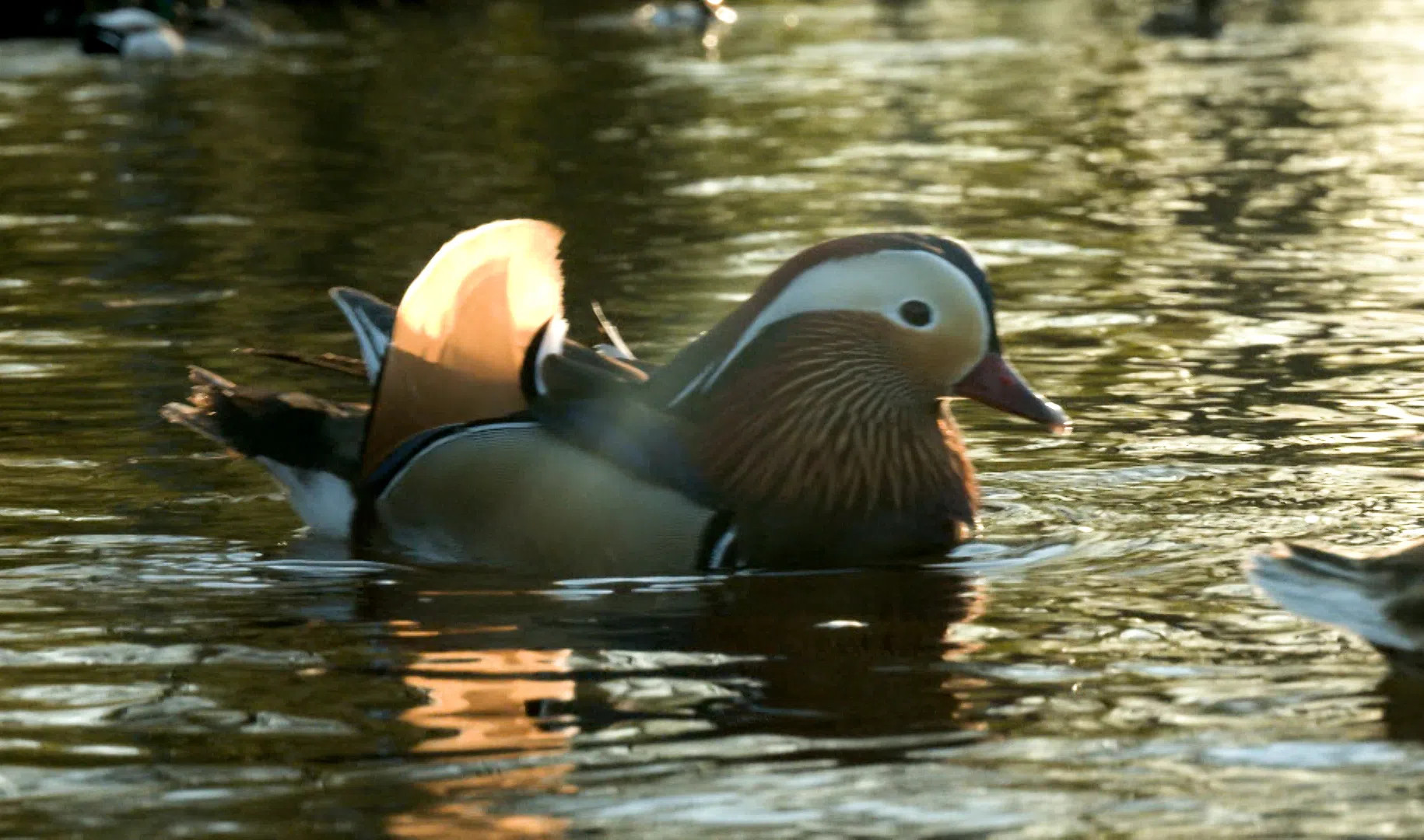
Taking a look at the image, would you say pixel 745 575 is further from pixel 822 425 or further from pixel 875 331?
pixel 875 331

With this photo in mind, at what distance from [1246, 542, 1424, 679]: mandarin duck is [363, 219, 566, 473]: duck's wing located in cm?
239

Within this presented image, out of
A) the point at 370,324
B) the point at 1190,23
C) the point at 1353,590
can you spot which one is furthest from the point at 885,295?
the point at 1190,23

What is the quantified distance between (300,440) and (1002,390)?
211 cm

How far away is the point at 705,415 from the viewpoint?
7586mm

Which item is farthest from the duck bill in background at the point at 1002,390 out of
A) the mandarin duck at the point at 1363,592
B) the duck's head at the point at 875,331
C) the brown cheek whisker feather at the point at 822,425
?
the mandarin duck at the point at 1363,592

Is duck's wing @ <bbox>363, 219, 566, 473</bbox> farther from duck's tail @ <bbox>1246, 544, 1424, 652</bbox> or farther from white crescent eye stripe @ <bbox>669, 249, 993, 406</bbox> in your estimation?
duck's tail @ <bbox>1246, 544, 1424, 652</bbox>

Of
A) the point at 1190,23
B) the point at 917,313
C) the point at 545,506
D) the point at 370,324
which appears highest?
the point at 917,313

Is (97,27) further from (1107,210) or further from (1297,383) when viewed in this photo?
(1297,383)

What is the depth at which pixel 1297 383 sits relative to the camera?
10812mm

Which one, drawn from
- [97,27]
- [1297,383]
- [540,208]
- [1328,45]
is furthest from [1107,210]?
[97,27]

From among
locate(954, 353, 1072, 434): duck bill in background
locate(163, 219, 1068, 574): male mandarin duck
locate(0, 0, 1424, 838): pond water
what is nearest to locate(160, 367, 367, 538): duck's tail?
locate(0, 0, 1424, 838): pond water

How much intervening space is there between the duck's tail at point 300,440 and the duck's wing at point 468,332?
1.23 ft

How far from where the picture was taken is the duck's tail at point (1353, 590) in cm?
596

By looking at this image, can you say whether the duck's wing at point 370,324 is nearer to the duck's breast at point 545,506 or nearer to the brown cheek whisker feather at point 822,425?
the duck's breast at point 545,506
